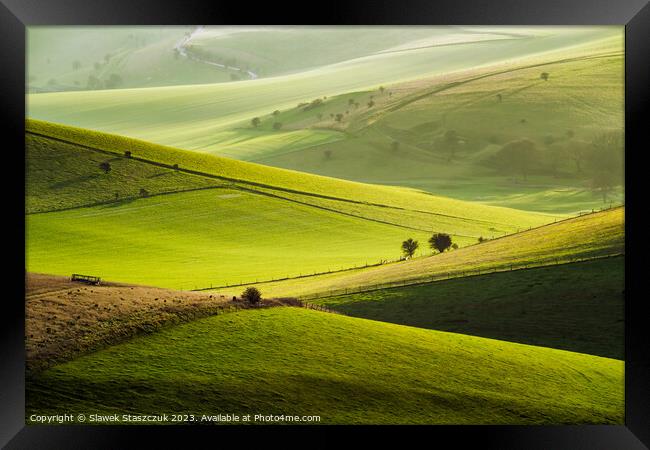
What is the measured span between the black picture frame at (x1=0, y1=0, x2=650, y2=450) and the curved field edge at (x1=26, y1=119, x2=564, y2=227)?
404 inches

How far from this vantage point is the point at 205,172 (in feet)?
89.7

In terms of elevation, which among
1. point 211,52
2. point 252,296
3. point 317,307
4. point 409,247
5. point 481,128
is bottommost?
point 317,307

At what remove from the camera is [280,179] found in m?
29.0

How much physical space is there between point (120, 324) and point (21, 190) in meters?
2.97

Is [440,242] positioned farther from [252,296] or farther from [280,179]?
[280,179]

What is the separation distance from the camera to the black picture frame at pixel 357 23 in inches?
472

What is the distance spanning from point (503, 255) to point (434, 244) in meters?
2.33

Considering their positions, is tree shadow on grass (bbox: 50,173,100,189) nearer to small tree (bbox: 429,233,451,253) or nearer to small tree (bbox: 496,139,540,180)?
small tree (bbox: 429,233,451,253)

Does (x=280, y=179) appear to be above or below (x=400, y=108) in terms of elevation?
below

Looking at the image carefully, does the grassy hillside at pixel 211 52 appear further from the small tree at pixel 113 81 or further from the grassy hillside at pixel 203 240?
the grassy hillside at pixel 203 240

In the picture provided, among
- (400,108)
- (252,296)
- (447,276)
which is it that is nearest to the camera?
(252,296)

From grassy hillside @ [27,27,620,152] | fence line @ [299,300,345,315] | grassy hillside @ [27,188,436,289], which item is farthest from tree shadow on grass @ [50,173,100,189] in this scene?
fence line @ [299,300,345,315]

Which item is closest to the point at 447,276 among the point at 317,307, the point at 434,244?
the point at 434,244

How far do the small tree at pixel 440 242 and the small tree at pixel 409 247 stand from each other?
1.58 feet
